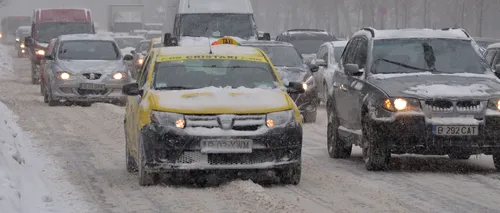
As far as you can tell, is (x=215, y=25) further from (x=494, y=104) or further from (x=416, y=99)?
(x=494, y=104)

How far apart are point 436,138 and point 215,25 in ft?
52.9

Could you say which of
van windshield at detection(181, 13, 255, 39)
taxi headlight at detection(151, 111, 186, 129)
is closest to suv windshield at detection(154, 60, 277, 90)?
taxi headlight at detection(151, 111, 186, 129)

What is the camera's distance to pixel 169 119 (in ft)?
37.0

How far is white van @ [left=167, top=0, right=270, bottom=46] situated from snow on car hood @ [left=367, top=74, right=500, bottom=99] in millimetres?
14598

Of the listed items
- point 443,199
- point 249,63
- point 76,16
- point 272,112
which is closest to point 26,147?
point 249,63

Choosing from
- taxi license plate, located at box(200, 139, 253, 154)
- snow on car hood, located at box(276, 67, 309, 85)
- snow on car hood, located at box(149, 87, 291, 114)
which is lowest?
snow on car hood, located at box(276, 67, 309, 85)

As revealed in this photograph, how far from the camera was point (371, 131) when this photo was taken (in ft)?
42.6

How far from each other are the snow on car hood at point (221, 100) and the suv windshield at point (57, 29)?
2430 centimetres

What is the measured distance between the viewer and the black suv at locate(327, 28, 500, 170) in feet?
41.6

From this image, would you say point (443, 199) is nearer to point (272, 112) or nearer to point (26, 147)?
point (272, 112)

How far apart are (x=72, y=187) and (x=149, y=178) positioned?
0.75 meters

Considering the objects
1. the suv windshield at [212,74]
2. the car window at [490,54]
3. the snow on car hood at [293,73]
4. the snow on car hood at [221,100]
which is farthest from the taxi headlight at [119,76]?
the snow on car hood at [221,100]

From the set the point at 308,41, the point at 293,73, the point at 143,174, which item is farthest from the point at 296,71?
the point at 308,41

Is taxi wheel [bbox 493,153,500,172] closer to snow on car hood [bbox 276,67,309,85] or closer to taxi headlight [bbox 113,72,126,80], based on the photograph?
snow on car hood [bbox 276,67,309,85]
